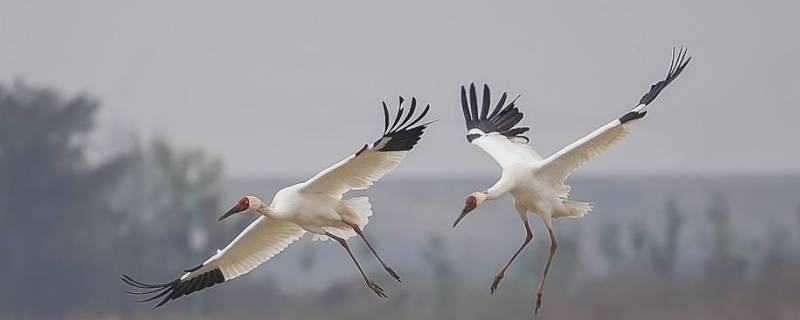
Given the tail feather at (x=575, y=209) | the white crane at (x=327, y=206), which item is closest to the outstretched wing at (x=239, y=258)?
the white crane at (x=327, y=206)

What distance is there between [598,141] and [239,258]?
255 centimetres

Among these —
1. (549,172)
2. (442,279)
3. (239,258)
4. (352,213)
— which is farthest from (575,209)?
(442,279)

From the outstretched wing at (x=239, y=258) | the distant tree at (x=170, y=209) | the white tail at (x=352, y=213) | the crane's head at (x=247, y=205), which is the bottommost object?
the white tail at (x=352, y=213)

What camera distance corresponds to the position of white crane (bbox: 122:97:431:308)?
11188 mm

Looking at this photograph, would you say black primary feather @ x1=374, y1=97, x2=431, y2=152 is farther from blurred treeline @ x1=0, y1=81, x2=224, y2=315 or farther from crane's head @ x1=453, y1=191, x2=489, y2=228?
blurred treeline @ x1=0, y1=81, x2=224, y2=315

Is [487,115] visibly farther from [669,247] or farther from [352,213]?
[669,247]

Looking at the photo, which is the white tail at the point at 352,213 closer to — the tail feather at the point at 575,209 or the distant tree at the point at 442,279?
the tail feather at the point at 575,209

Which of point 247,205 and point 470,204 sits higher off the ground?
point 247,205

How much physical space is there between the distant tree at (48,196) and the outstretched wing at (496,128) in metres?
15.6

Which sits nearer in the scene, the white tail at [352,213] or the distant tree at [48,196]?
the white tail at [352,213]

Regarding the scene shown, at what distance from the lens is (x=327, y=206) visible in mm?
11641

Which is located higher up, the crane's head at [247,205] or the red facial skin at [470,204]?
the crane's head at [247,205]

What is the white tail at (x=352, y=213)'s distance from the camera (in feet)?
38.6

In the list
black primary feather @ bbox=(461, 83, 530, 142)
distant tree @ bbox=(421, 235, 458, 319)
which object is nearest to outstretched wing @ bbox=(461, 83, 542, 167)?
black primary feather @ bbox=(461, 83, 530, 142)
